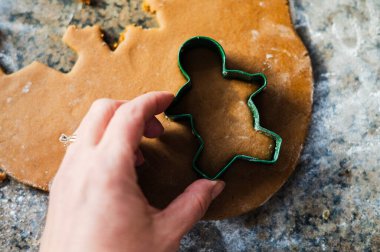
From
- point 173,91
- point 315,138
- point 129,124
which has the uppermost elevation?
point 129,124

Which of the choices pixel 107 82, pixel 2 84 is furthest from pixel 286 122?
pixel 2 84

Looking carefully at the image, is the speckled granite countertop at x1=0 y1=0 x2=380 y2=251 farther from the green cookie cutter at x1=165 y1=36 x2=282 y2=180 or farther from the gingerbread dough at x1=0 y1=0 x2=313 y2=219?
the green cookie cutter at x1=165 y1=36 x2=282 y2=180

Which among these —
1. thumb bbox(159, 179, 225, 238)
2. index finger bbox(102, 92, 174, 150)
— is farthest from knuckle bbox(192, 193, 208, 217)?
index finger bbox(102, 92, 174, 150)

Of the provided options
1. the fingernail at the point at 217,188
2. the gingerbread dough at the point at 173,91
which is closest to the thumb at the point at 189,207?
the fingernail at the point at 217,188

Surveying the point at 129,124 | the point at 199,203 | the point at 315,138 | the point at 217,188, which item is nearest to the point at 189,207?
the point at 199,203

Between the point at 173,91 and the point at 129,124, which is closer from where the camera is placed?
the point at 129,124

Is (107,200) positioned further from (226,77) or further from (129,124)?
(226,77)

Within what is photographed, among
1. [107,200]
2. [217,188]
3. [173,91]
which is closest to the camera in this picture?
[107,200]
